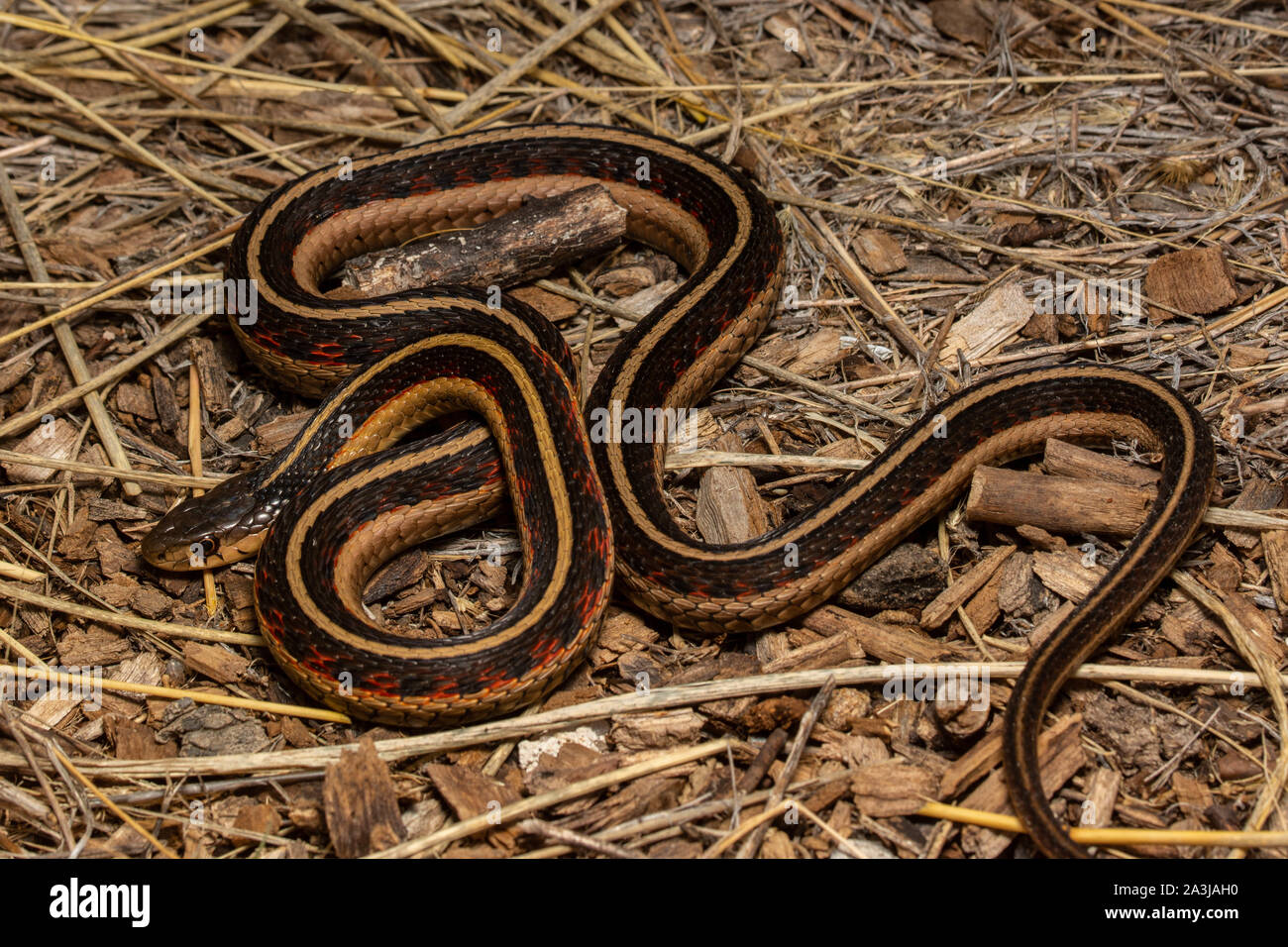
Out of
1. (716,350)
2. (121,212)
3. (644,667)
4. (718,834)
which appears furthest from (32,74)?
(718,834)

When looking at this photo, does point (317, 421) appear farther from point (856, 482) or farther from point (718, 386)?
point (856, 482)

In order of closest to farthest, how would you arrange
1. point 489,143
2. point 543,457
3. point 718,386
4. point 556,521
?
1. point 556,521
2. point 543,457
3. point 718,386
4. point 489,143

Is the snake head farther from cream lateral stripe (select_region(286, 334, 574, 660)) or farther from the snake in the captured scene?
cream lateral stripe (select_region(286, 334, 574, 660))

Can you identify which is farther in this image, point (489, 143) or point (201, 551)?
point (489, 143)

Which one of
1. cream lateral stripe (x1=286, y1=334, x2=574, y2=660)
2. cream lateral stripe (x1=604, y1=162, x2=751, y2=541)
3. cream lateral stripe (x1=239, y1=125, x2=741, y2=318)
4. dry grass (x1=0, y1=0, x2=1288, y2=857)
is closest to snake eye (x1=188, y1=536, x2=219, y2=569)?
dry grass (x1=0, y1=0, x2=1288, y2=857)

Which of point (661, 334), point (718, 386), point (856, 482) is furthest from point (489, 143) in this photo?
point (856, 482)

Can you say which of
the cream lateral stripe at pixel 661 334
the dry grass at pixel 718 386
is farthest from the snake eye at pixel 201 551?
the cream lateral stripe at pixel 661 334

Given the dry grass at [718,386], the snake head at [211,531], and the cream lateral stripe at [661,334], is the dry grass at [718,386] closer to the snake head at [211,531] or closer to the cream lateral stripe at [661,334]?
the snake head at [211,531]
